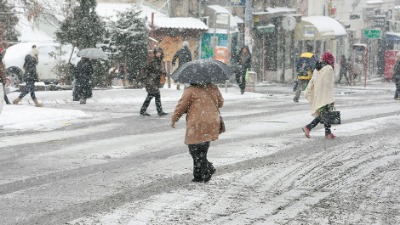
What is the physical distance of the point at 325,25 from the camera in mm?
45750

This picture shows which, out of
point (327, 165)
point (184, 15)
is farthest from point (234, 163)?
point (184, 15)

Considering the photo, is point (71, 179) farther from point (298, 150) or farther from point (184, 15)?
point (184, 15)

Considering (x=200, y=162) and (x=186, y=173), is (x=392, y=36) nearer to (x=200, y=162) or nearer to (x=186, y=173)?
(x=186, y=173)

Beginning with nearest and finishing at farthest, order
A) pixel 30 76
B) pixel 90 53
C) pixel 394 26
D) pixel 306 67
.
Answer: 1. pixel 30 76
2. pixel 90 53
3. pixel 306 67
4. pixel 394 26

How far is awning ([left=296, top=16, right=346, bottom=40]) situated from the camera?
4447 centimetres

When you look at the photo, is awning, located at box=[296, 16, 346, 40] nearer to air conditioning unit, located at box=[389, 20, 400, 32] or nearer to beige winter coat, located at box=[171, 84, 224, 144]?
air conditioning unit, located at box=[389, 20, 400, 32]

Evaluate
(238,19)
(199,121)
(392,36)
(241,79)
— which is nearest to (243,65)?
(241,79)

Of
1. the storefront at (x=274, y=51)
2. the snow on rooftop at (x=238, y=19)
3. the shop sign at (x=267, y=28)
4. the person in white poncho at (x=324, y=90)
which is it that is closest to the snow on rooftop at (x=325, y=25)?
the storefront at (x=274, y=51)

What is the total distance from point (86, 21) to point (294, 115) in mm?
11738

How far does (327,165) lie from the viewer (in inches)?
426

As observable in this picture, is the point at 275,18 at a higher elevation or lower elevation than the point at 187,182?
higher

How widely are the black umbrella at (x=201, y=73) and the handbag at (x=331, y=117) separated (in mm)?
4748

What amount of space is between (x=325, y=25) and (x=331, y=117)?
3256 cm

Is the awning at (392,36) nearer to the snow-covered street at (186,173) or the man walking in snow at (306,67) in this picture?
the man walking in snow at (306,67)
